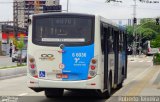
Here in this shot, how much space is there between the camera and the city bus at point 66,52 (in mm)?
16234

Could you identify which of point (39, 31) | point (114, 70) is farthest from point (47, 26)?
point (114, 70)

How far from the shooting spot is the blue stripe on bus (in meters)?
16.2

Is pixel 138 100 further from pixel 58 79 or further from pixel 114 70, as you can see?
pixel 114 70

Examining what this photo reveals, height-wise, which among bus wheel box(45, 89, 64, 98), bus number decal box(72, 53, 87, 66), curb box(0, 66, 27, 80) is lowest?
curb box(0, 66, 27, 80)

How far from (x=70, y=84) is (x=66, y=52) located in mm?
1025

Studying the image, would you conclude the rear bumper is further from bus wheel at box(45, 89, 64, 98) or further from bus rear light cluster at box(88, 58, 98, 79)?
bus wheel at box(45, 89, 64, 98)

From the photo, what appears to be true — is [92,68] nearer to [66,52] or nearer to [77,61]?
[77,61]

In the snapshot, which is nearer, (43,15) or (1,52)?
(43,15)

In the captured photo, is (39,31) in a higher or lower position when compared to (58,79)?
higher

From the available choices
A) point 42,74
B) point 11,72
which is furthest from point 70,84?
point 11,72

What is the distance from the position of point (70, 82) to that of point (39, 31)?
2.02 m

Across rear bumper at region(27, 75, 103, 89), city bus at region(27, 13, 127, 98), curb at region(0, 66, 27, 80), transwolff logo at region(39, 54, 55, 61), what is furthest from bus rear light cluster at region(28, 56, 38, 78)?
curb at region(0, 66, 27, 80)

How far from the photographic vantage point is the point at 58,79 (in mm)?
16312

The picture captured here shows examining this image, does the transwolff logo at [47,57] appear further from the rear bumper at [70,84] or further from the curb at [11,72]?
the curb at [11,72]
